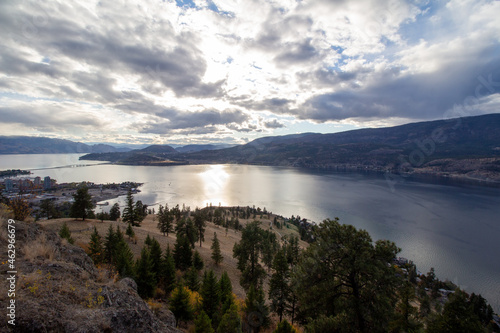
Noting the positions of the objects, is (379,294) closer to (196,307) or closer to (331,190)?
(196,307)

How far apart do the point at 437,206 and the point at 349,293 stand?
135m

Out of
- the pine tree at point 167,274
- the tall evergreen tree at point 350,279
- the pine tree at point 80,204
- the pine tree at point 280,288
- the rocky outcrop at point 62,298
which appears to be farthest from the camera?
the pine tree at point 80,204

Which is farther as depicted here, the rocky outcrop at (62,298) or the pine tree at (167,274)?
the pine tree at (167,274)

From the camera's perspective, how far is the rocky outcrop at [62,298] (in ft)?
19.0

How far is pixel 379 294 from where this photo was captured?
1203cm

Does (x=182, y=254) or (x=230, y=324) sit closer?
(x=230, y=324)

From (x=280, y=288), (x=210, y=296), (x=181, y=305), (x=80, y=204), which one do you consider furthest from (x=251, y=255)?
(x=80, y=204)

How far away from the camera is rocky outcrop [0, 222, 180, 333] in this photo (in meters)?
5.80

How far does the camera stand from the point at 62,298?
274 inches

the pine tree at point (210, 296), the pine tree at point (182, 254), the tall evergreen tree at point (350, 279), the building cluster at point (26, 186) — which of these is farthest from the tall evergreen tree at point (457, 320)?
the building cluster at point (26, 186)

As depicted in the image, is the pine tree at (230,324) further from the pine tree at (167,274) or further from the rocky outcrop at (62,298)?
the pine tree at (167,274)

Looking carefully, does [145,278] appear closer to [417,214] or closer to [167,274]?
[167,274]

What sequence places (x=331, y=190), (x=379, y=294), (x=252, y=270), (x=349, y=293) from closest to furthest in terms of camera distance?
(x=379, y=294), (x=349, y=293), (x=252, y=270), (x=331, y=190)

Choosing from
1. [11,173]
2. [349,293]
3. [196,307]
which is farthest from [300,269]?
[11,173]
